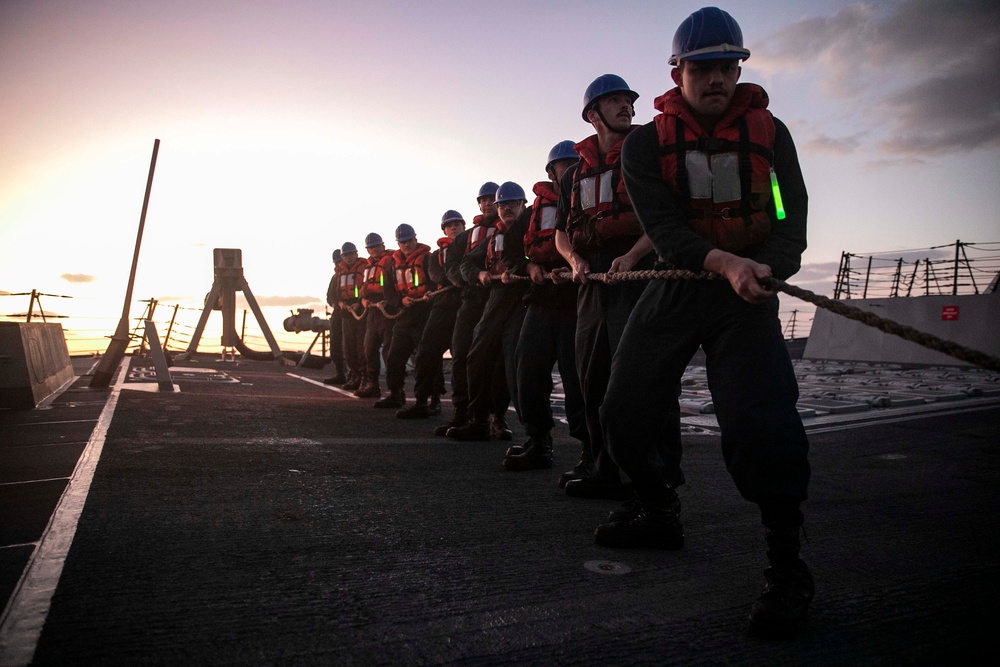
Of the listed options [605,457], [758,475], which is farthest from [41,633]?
[605,457]

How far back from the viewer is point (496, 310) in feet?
17.6

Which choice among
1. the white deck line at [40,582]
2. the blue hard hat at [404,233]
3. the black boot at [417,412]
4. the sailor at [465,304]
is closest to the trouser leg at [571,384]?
the sailor at [465,304]

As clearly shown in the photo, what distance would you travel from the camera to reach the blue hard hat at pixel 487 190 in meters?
6.66

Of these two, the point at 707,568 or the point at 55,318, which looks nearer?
the point at 707,568

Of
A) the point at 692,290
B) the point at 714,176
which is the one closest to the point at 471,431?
the point at 692,290

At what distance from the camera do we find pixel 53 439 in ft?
14.6

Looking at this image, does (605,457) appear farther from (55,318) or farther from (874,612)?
(55,318)

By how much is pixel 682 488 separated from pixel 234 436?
10.8 feet

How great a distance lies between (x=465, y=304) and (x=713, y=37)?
4.10 meters

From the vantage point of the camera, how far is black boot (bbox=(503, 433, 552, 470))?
167 inches

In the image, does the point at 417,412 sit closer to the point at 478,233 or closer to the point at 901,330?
the point at 478,233

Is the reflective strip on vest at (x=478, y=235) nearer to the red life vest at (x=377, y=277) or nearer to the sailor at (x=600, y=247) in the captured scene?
the sailor at (x=600, y=247)

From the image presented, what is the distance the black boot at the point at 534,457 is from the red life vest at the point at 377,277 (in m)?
4.85

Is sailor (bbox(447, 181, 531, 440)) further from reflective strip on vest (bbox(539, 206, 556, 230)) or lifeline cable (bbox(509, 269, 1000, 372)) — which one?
lifeline cable (bbox(509, 269, 1000, 372))
